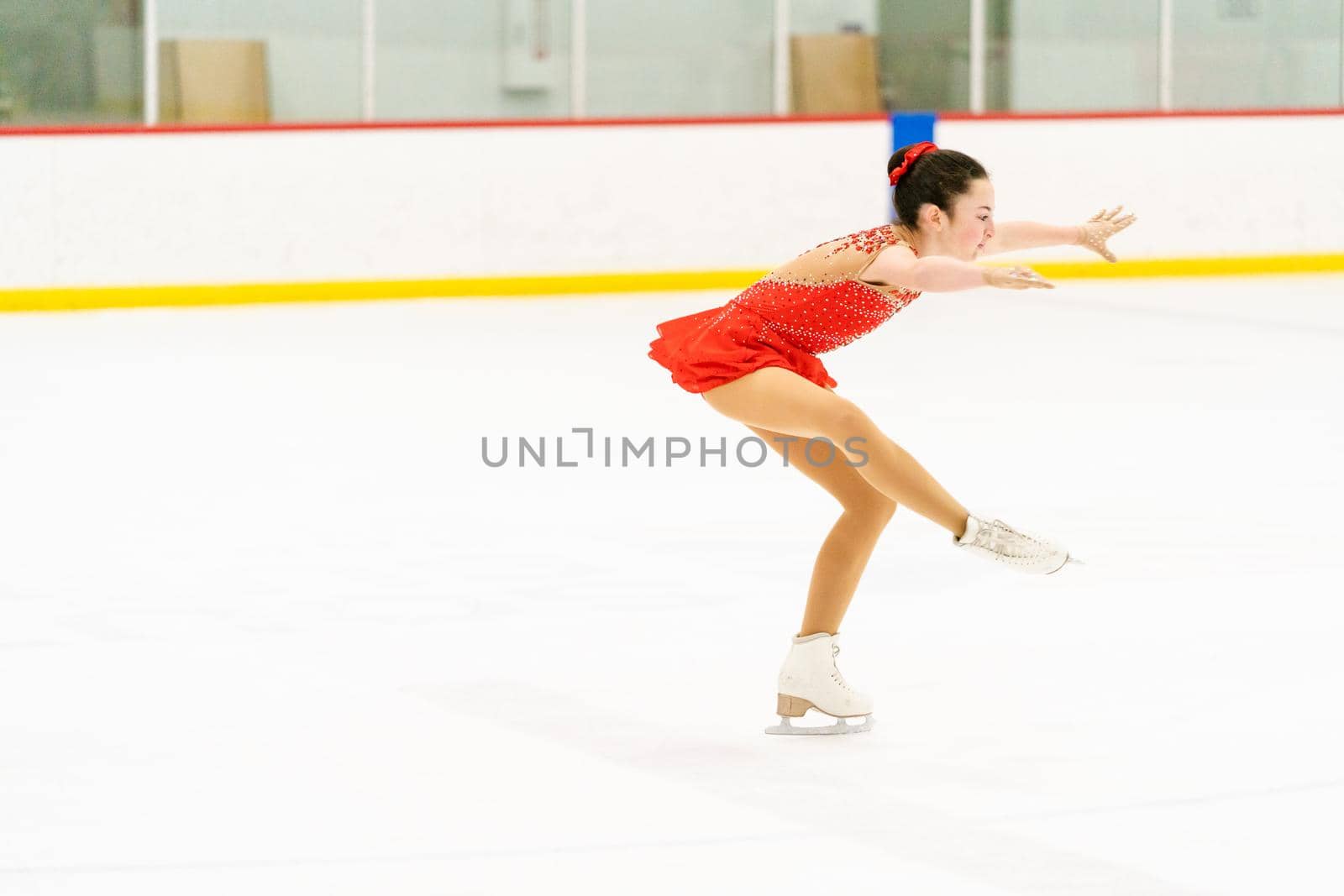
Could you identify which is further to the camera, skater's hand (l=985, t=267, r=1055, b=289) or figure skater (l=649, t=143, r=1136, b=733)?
figure skater (l=649, t=143, r=1136, b=733)

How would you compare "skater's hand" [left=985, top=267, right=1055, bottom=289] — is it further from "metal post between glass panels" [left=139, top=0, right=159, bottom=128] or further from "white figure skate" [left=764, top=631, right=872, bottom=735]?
"metal post between glass panels" [left=139, top=0, right=159, bottom=128]

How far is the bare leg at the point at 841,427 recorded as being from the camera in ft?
11.4

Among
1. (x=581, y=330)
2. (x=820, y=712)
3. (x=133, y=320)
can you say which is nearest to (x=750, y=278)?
(x=581, y=330)

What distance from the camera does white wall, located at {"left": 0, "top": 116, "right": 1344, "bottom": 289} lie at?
456 inches

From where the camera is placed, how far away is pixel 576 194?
12531 mm

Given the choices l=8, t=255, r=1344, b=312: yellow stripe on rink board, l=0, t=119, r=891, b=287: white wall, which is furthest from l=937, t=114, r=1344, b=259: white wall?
l=0, t=119, r=891, b=287: white wall

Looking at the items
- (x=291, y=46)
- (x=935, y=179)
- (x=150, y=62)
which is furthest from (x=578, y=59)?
(x=935, y=179)

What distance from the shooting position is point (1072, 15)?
13.9 meters

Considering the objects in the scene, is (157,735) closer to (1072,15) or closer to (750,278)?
(750,278)

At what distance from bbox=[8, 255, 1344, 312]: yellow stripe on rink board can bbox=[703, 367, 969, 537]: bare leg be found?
736 centimetres

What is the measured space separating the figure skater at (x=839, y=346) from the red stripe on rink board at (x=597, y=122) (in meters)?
8.41

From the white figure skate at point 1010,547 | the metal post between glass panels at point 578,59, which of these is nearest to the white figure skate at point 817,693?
the white figure skate at point 1010,547

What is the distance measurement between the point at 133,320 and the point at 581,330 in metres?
2.46

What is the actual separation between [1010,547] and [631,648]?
120cm
